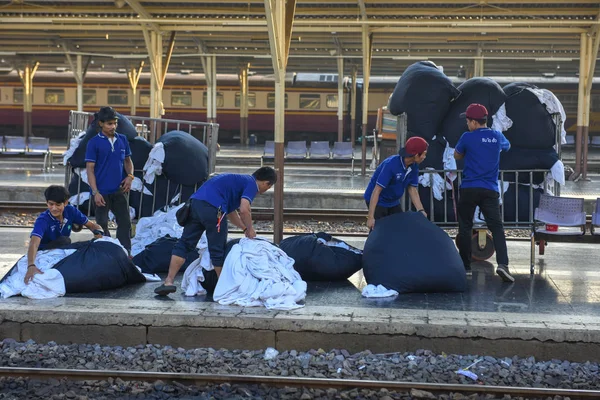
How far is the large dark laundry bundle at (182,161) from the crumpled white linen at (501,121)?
3.53 metres

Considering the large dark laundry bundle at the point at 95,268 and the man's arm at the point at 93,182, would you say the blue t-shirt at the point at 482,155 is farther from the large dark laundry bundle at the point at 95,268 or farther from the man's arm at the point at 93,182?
the man's arm at the point at 93,182

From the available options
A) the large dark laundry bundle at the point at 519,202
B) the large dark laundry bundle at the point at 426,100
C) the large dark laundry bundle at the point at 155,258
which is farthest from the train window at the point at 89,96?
the large dark laundry bundle at the point at 519,202

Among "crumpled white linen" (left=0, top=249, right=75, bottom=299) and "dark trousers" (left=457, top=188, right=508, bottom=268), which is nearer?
"crumpled white linen" (left=0, top=249, right=75, bottom=299)

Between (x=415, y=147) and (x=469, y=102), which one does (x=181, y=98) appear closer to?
(x=469, y=102)

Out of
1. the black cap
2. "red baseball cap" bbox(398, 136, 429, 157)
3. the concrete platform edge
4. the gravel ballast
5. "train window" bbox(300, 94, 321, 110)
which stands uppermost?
"train window" bbox(300, 94, 321, 110)

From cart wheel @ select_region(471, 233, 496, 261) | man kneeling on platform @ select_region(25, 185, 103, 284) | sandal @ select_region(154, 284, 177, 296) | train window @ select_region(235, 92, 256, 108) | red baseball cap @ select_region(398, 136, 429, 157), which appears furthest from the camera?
train window @ select_region(235, 92, 256, 108)

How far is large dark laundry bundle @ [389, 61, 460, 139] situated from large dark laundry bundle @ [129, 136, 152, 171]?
317 centimetres

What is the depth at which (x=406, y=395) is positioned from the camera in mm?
5605

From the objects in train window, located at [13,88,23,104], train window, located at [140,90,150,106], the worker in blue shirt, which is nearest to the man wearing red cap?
Result: the worker in blue shirt

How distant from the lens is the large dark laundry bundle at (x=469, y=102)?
9820 millimetres

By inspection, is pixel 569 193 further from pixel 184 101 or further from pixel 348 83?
pixel 184 101

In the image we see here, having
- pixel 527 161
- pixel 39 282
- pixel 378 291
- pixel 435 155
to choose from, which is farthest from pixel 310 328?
pixel 527 161

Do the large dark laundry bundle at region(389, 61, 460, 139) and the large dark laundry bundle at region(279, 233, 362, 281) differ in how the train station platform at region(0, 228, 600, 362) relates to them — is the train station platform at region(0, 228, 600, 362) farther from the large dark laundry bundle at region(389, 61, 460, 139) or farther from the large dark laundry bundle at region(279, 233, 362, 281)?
the large dark laundry bundle at region(389, 61, 460, 139)

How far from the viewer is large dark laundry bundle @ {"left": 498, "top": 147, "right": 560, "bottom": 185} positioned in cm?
973
